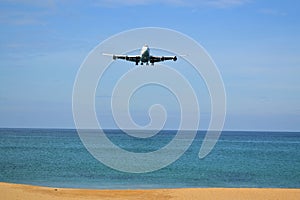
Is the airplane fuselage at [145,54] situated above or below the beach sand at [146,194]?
above

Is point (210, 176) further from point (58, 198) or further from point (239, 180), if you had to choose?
point (58, 198)

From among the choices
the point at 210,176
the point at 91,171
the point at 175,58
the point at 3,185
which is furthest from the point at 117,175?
the point at 3,185

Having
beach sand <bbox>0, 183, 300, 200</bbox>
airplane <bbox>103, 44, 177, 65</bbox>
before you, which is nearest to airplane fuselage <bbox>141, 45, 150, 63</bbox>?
airplane <bbox>103, 44, 177, 65</bbox>

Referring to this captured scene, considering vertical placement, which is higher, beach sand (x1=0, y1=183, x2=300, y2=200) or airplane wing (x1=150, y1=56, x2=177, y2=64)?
airplane wing (x1=150, y1=56, x2=177, y2=64)

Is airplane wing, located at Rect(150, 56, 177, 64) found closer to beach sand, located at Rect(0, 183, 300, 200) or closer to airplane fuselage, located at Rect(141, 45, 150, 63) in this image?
airplane fuselage, located at Rect(141, 45, 150, 63)

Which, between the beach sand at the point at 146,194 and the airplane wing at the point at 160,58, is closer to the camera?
the beach sand at the point at 146,194

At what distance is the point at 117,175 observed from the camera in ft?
185

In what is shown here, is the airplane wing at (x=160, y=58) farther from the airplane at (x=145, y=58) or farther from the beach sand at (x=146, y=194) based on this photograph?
the beach sand at (x=146, y=194)

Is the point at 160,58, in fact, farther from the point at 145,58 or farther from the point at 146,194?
the point at 146,194

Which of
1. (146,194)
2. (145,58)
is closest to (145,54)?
(145,58)

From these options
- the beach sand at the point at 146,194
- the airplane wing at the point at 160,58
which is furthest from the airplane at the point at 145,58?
the beach sand at the point at 146,194

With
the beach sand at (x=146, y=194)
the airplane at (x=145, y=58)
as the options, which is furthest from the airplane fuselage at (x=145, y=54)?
the beach sand at (x=146, y=194)

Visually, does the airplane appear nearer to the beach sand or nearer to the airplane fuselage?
the airplane fuselage

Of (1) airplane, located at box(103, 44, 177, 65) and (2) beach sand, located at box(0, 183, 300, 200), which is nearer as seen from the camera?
(2) beach sand, located at box(0, 183, 300, 200)
